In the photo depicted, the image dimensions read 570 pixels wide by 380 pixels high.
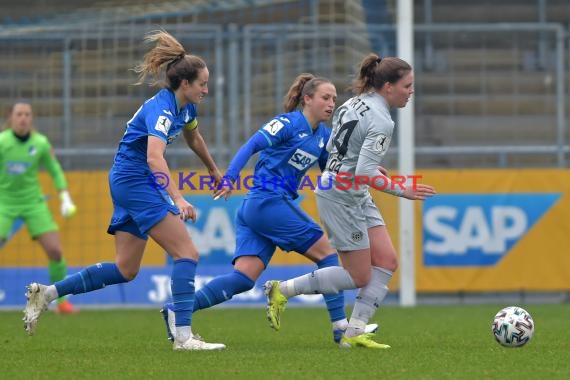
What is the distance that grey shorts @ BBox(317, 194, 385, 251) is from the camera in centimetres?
709

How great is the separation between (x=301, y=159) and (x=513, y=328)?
1761mm

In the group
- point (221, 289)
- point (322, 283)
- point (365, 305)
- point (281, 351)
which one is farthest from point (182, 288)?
point (365, 305)

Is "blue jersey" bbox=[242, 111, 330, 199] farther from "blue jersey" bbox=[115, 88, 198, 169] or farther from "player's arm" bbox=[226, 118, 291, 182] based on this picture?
"blue jersey" bbox=[115, 88, 198, 169]

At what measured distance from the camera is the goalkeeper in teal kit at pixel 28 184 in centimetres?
1140

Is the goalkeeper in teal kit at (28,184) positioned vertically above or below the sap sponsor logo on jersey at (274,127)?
below

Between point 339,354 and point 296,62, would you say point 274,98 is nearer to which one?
point 296,62

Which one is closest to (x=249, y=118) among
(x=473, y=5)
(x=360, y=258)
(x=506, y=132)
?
(x=506, y=132)

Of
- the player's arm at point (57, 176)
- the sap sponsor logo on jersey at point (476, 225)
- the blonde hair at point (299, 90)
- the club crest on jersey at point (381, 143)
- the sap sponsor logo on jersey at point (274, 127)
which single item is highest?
the blonde hair at point (299, 90)

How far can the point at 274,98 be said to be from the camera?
1372 centimetres

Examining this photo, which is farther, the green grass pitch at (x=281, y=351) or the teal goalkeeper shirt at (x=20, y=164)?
the teal goalkeeper shirt at (x=20, y=164)

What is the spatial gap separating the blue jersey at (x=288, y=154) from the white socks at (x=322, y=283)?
2.23ft

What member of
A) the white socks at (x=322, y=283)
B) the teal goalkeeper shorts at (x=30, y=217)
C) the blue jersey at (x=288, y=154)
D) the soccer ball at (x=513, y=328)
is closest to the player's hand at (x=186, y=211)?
the white socks at (x=322, y=283)

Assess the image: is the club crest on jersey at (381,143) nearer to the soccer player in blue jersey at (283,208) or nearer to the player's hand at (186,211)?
the soccer player in blue jersey at (283,208)

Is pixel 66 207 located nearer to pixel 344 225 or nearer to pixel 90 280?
pixel 90 280
